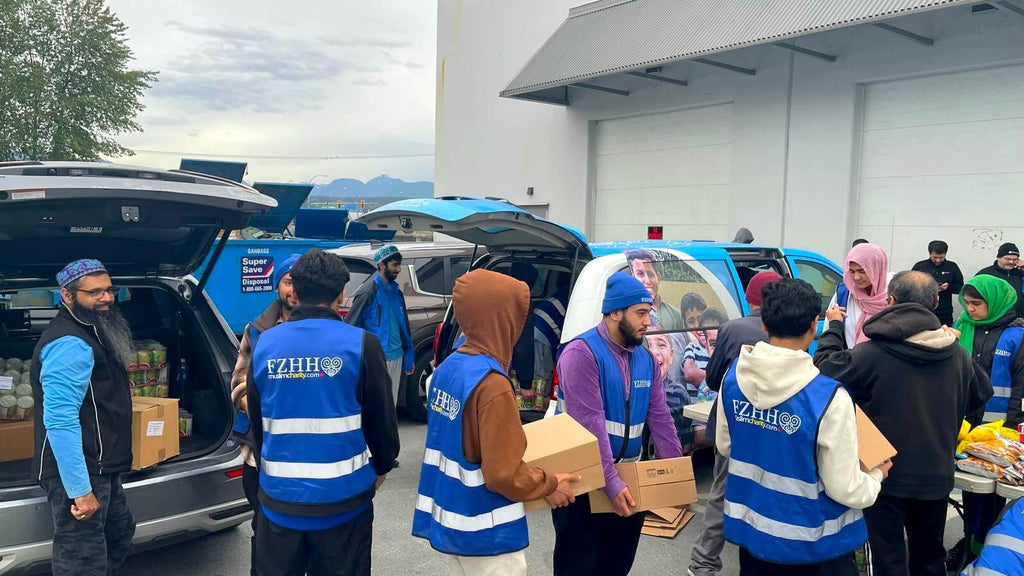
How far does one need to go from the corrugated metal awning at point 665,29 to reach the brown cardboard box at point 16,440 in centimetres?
895

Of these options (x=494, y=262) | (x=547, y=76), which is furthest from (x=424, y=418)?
(x=547, y=76)

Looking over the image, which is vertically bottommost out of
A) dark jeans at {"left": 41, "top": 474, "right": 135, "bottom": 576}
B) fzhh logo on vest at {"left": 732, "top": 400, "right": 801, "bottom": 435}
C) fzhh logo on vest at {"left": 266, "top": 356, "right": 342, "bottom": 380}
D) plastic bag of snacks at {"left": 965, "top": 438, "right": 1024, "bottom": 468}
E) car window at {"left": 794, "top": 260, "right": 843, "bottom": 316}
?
dark jeans at {"left": 41, "top": 474, "right": 135, "bottom": 576}

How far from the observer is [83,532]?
119 inches

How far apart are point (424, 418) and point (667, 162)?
288 inches

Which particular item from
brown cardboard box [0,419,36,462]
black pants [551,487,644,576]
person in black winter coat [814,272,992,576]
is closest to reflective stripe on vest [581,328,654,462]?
black pants [551,487,644,576]

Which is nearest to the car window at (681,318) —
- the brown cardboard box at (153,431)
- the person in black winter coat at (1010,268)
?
the brown cardboard box at (153,431)

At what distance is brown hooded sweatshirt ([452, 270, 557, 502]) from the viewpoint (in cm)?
233

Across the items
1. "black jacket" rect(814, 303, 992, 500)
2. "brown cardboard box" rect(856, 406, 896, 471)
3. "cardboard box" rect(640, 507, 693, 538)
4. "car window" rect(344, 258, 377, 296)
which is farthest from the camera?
"car window" rect(344, 258, 377, 296)

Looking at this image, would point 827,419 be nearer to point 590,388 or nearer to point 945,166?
point 590,388

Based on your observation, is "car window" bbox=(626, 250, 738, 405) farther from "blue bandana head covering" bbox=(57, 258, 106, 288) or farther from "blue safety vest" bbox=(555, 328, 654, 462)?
"blue bandana head covering" bbox=(57, 258, 106, 288)

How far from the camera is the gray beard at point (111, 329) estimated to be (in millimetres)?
3189

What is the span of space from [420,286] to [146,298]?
3.04 meters

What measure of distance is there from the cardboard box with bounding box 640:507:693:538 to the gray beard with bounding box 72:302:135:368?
124 inches

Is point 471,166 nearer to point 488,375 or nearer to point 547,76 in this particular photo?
point 547,76
